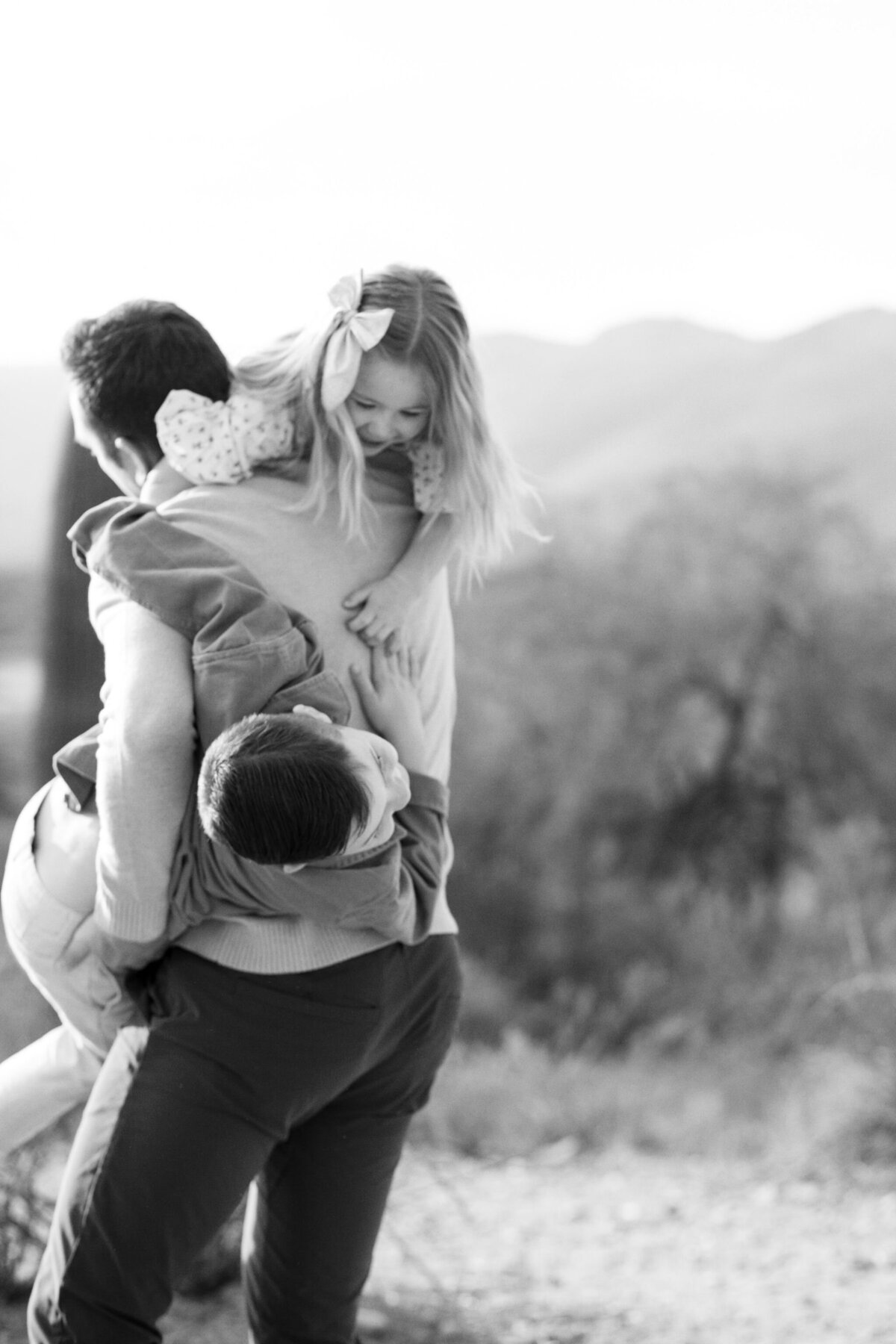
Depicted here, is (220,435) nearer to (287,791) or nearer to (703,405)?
(287,791)

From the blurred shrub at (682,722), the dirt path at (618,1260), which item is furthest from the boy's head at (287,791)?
the blurred shrub at (682,722)

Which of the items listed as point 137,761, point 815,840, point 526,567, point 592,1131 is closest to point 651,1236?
point 592,1131

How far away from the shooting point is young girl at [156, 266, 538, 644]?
172 cm

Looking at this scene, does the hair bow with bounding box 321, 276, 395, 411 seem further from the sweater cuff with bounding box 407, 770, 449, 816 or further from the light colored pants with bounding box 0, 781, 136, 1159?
the light colored pants with bounding box 0, 781, 136, 1159

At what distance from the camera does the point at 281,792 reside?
1.46 metres

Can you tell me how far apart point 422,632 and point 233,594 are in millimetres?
296

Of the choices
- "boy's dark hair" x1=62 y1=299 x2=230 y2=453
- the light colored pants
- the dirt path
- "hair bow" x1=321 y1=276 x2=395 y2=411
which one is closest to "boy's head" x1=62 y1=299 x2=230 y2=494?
"boy's dark hair" x1=62 y1=299 x2=230 y2=453

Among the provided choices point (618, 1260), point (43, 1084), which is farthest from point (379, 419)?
Answer: point (618, 1260)

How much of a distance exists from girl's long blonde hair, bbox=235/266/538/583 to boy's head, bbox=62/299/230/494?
0.06 metres

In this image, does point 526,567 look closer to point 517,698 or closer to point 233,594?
point 517,698

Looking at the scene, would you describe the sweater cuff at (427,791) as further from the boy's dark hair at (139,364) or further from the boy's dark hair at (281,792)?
the boy's dark hair at (139,364)

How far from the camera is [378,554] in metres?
1.80

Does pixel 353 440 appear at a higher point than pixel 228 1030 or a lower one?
higher

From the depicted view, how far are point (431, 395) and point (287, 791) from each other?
0.55 m
